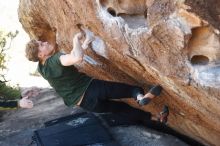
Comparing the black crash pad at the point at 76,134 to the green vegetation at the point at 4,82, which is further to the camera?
the green vegetation at the point at 4,82

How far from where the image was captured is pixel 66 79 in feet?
22.0

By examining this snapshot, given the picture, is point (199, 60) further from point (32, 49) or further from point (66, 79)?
point (32, 49)

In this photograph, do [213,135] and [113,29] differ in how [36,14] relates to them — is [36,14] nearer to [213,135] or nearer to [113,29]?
[113,29]

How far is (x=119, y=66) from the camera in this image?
7277 mm

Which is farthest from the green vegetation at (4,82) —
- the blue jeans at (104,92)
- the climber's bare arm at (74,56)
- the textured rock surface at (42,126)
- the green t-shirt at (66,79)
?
the climber's bare arm at (74,56)

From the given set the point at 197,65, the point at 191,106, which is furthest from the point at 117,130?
the point at 197,65

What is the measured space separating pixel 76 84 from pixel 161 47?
181 cm

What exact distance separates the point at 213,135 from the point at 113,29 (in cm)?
259

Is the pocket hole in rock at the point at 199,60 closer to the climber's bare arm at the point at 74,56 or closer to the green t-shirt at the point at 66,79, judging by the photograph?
the climber's bare arm at the point at 74,56

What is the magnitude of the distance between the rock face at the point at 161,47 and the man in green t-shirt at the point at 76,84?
0.31 m

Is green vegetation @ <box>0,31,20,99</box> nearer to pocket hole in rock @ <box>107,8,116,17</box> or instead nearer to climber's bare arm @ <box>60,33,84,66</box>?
climber's bare arm @ <box>60,33,84,66</box>

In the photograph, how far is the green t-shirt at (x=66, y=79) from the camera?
255 inches

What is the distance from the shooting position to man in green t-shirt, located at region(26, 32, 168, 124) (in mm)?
6438

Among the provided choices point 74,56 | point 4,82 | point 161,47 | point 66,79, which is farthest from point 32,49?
point 4,82
